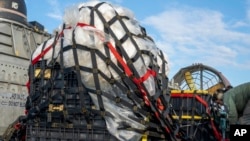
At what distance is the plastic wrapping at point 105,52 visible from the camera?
4590mm

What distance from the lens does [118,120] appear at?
4.55 metres

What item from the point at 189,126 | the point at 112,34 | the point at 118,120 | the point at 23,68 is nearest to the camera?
the point at 118,120

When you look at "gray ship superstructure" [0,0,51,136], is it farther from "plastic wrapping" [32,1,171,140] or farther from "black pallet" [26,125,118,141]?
"plastic wrapping" [32,1,171,140]

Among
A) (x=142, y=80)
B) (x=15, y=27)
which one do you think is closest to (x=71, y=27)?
(x=142, y=80)

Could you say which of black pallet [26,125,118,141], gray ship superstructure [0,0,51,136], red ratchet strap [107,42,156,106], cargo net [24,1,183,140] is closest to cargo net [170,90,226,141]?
cargo net [24,1,183,140]

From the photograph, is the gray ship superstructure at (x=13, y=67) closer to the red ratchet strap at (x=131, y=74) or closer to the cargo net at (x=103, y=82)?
the cargo net at (x=103, y=82)

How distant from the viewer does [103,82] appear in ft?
15.8

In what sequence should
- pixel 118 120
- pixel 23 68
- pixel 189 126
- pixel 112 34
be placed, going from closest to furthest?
1. pixel 118 120
2. pixel 112 34
3. pixel 189 126
4. pixel 23 68

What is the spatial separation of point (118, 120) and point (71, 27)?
5.24 ft

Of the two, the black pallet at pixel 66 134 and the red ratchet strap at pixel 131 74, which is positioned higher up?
the red ratchet strap at pixel 131 74

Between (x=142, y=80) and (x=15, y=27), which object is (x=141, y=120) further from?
(x=15, y=27)

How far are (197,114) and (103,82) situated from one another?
8.01 ft

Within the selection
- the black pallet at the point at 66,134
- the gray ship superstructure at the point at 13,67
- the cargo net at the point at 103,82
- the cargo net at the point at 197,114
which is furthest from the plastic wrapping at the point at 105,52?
the gray ship superstructure at the point at 13,67

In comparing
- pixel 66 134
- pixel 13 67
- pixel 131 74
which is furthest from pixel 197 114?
pixel 13 67
